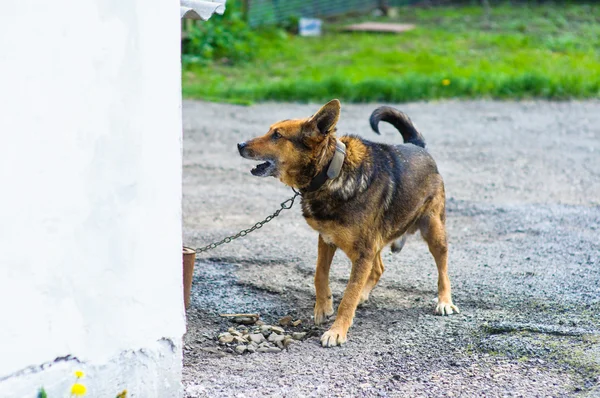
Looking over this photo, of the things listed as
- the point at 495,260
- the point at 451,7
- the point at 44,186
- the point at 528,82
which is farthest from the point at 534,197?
the point at 451,7

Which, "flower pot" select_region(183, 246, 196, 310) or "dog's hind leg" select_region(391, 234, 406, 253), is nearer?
"flower pot" select_region(183, 246, 196, 310)

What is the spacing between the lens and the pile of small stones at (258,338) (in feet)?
15.5

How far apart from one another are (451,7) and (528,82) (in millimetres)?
9608

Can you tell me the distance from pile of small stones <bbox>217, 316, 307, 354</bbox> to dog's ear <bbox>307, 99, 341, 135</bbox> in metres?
1.25

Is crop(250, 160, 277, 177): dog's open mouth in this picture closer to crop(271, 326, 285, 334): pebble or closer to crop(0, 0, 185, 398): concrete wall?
crop(271, 326, 285, 334): pebble

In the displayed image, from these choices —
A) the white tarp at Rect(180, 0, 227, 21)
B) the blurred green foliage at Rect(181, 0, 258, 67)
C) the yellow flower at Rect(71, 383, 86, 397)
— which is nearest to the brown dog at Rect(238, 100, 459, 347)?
Result: the white tarp at Rect(180, 0, 227, 21)

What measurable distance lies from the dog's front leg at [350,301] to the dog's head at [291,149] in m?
0.61

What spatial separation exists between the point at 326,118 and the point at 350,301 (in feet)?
3.67

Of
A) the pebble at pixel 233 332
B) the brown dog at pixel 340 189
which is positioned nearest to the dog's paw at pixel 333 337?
the brown dog at pixel 340 189

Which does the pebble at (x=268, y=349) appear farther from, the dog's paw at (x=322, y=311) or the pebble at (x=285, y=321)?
the dog's paw at (x=322, y=311)

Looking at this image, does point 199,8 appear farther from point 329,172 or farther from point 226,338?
point 226,338

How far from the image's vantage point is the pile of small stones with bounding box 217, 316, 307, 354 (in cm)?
473

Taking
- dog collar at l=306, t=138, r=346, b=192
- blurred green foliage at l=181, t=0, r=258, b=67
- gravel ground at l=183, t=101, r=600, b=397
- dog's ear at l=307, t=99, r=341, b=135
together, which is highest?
dog's ear at l=307, t=99, r=341, b=135

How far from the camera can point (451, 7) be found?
846 inches
